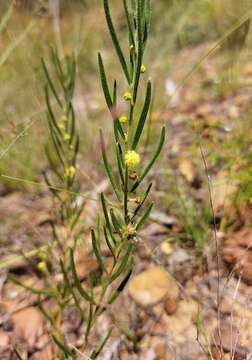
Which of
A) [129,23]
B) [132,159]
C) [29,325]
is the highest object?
[129,23]

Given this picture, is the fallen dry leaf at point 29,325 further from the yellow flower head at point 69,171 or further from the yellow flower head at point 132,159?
the yellow flower head at point 132,159

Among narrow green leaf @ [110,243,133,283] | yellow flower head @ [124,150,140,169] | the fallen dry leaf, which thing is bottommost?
the fallen dry leaf

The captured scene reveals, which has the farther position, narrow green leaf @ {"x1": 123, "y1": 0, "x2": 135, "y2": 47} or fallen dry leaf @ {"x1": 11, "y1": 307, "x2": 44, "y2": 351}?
fallen dry leaf @ {"x1": 11, "y1": 307, "x2": 44, "y2": 351}

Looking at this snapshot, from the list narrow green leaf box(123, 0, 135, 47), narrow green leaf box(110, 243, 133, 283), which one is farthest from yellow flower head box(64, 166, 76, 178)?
narrow green leaf box(123, 0, 135, 47)

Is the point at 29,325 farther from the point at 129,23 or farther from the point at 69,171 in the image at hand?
the point at 129,23

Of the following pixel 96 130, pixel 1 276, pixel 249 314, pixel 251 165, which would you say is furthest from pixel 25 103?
pixel 249 314

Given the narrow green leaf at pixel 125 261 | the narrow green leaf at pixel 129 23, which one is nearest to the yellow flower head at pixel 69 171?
the narrow green leaf at pixel 125 261

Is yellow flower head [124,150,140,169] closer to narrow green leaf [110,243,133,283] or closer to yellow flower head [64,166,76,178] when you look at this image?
narrow green leaf [110,243,133,283]

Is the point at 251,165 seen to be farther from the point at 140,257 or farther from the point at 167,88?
the point at 167,88

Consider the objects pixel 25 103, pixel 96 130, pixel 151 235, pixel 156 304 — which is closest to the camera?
pixel 156 304

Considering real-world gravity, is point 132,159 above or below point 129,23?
below

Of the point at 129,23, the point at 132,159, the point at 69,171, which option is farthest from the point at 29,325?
the point at 129,23
